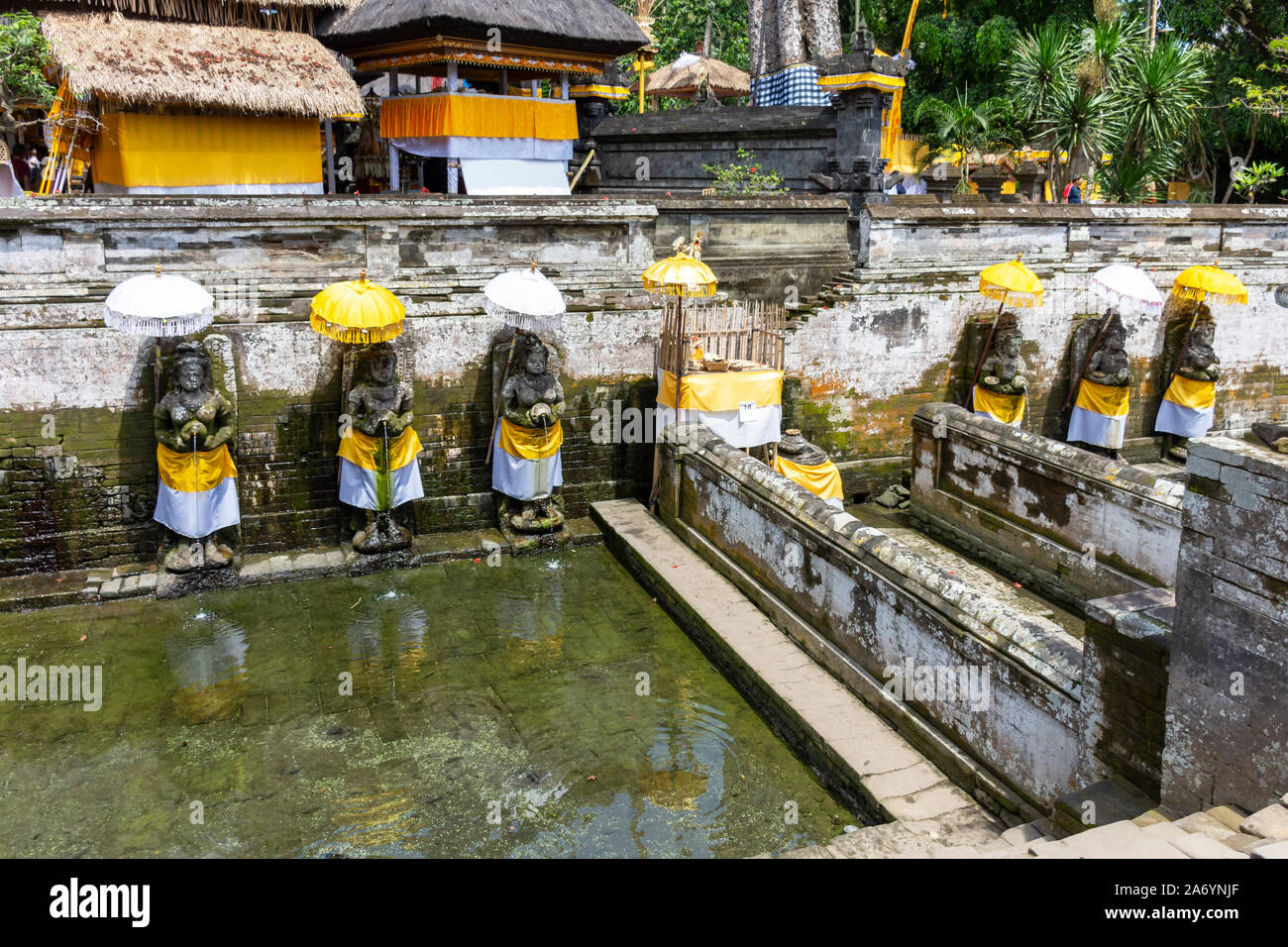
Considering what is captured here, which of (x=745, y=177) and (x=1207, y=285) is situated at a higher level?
(x=745, y=177)

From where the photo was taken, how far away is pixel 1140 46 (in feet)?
52.5

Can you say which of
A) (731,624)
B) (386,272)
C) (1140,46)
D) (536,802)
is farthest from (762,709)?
(1140,46)

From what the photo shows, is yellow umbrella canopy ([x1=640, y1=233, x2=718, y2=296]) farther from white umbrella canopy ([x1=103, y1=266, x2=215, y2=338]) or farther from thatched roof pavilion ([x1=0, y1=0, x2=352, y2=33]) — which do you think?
thatched roof pavilion ([x1=0, y1=0, x2=352, y2=33])

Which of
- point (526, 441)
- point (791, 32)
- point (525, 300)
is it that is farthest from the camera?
point (791, 32)

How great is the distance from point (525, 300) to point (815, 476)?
3.49m

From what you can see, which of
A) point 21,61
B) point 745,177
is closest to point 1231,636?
point 21,61

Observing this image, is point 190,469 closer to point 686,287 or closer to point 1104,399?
point 686,287

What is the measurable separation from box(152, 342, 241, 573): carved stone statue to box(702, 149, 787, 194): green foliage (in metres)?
8.25

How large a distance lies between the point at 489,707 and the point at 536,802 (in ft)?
4.11

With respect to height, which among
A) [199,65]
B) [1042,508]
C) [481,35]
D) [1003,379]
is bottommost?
[1042,508]

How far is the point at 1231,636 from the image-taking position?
14.0ft

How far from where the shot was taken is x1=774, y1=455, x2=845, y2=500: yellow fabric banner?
10250 mm

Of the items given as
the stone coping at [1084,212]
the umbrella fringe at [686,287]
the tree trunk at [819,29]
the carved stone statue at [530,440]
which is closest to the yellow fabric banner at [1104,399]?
the stone coping at [1084,212]

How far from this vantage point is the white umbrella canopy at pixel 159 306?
811 centimetres
